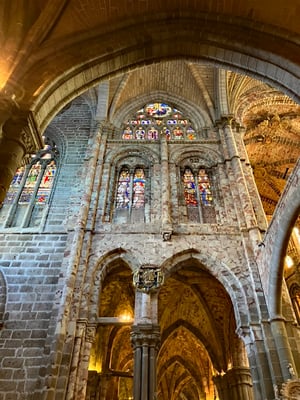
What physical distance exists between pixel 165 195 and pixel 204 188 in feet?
5.44

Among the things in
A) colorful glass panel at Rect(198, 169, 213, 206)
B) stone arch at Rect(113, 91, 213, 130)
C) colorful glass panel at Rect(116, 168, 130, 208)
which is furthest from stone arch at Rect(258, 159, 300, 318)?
stone arch at Rect(113, 91, 213, 130)

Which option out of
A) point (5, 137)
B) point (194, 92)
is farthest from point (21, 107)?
point (194, 92)

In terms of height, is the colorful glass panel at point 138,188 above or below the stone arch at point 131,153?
below

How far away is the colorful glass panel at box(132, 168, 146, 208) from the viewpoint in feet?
34.6

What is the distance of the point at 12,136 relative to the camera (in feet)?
15.2

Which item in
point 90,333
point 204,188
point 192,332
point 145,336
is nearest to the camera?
point 145,336

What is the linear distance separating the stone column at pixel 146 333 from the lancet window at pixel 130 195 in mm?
2189

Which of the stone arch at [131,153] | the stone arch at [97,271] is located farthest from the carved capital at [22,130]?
the stone arch at [131,153]

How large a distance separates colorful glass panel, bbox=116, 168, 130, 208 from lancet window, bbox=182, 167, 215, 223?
1.93 meters

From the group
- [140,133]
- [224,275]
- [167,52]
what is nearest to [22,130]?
[167,52]

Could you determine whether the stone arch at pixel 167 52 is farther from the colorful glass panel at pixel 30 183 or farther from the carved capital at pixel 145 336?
the colorful glass panel at pixel 30 183

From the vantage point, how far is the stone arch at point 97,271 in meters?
7.78

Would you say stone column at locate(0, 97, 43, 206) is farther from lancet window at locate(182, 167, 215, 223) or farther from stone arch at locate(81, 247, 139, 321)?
lancet window at locate(182, 167, 215, 223)

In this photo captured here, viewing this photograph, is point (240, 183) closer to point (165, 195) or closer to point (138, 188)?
point (165, 195)
